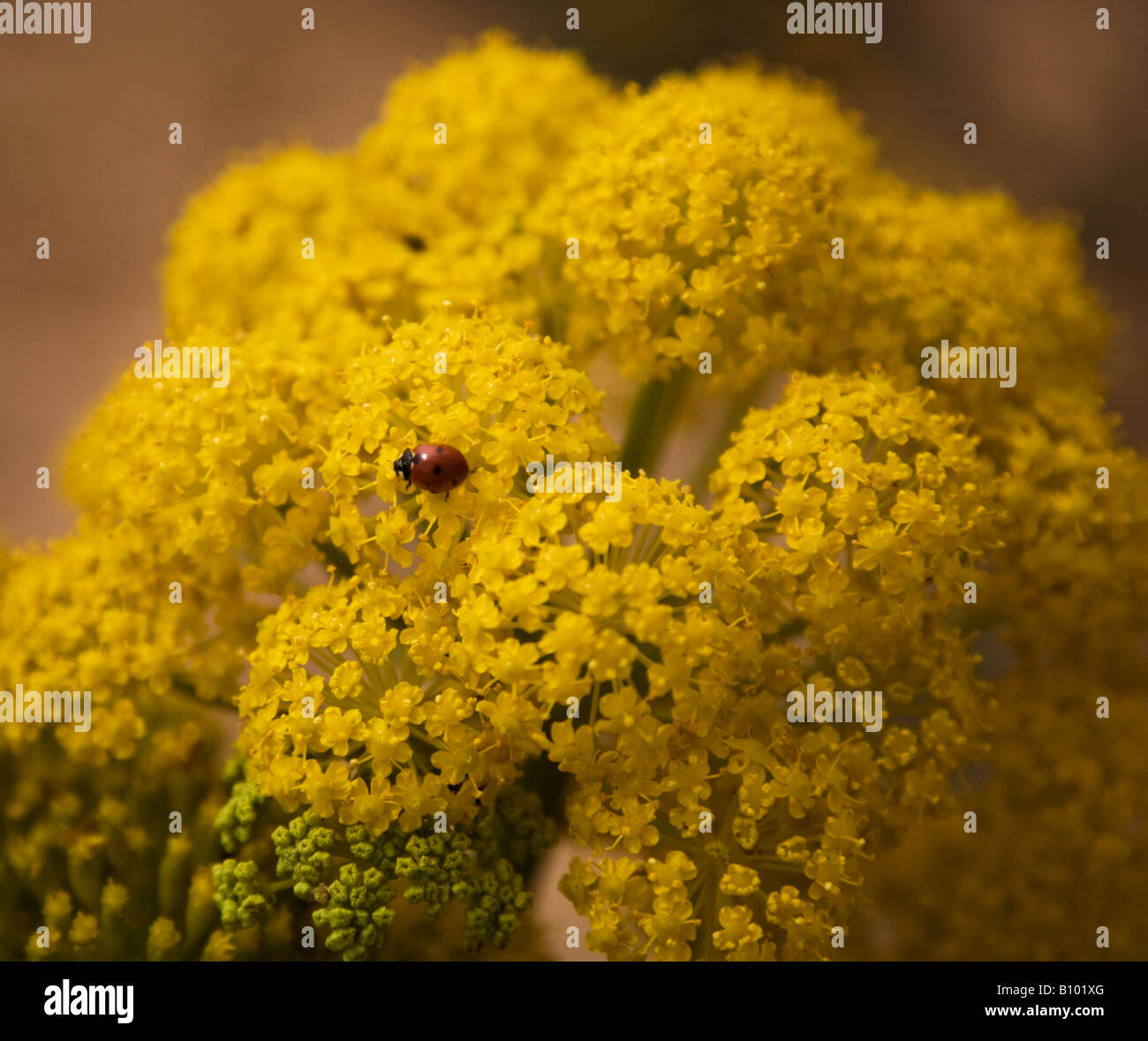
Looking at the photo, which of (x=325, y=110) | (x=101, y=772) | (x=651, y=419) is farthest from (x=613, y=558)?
(x=325, y=110)

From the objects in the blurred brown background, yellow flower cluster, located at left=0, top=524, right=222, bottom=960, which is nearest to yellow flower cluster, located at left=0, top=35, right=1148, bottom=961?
yellow flower cluster, located at left=0, top=524, right=222, bottom=960

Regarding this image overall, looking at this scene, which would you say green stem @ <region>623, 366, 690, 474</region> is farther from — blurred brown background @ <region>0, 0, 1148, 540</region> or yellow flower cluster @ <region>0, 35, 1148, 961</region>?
blurred brown background @ <region>0, 0, 1148, 540</region>

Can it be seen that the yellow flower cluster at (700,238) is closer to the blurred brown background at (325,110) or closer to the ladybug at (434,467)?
the ladybug at (434,467)

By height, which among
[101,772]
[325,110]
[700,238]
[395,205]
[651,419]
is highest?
[325,110]

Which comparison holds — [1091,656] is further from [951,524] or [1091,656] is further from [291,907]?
[291,907]

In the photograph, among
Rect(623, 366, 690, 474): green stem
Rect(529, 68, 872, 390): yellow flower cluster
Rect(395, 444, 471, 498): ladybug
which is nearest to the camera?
Rect(395, 444, 471, 498): ladybug

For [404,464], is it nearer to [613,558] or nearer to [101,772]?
[613,558]
